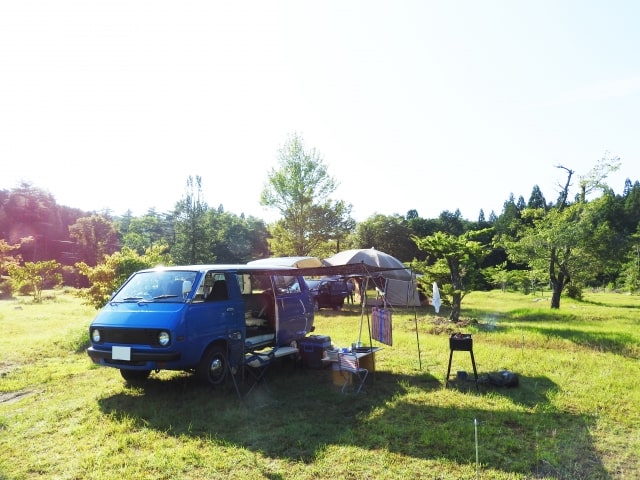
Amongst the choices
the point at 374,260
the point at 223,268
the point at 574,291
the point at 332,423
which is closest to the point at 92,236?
the point at 374,260

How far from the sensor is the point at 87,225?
34.3m

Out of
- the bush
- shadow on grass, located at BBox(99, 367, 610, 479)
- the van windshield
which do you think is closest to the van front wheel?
shadow on grass, located at BBox(99, 367, 610, 479)

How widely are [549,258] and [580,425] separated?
15362mm

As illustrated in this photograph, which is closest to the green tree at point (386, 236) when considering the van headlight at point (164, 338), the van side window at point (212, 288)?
the van side window at point (212, 288)

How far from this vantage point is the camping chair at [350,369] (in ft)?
21.0

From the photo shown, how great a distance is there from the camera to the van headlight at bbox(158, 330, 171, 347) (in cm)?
561

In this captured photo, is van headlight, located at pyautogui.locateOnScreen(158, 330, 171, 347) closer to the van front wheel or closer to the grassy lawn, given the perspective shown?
the van front wheel

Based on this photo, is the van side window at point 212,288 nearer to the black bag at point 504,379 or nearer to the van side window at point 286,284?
the van side window at point 286,284

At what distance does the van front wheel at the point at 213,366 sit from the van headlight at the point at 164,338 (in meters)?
0.63

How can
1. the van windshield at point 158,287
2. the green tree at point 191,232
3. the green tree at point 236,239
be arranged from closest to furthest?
the van windshield at point 158,287 < the green tree at point 191,232 < the green tree at point 236,239

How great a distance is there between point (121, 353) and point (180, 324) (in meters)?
0.92

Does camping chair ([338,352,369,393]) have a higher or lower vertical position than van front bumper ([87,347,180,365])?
lower

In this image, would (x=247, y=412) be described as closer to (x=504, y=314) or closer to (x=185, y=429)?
(x=185, y=429)

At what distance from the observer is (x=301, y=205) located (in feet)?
84.6
